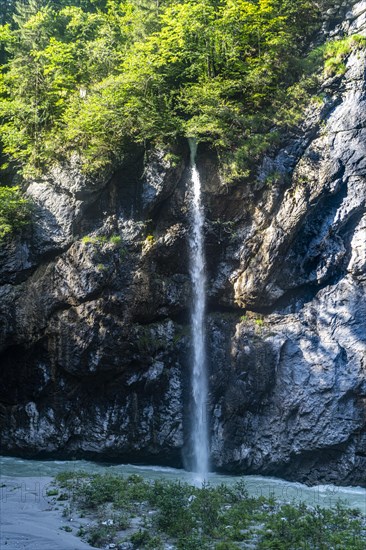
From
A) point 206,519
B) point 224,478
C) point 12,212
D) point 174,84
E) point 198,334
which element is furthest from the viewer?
point 174,84

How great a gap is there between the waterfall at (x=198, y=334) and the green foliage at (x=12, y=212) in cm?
464

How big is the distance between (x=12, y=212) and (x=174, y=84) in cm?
608

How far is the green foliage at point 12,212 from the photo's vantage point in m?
15.0

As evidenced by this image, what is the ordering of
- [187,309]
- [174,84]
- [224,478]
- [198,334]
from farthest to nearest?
[174,84] < [187,309] < [198,334] < [224,478]

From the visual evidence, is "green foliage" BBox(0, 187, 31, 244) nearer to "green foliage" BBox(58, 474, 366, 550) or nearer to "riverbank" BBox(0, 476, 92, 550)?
"riverbank" BBox(0, 476, 92, 550)

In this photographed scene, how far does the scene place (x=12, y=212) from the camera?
1527 centimetres

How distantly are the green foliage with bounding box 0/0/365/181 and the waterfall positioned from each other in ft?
3.87

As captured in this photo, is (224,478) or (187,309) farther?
(187,309)

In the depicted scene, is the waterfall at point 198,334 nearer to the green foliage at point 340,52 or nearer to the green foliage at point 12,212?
the green foliage at point 340,52

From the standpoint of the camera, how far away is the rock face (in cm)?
1394

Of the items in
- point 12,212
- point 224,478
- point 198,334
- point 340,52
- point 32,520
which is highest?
point 340,52

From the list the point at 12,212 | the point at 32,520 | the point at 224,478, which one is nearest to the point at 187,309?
the point at 224,478

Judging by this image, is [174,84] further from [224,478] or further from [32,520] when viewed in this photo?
[32,520]

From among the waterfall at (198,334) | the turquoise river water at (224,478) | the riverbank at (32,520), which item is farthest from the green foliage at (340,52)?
the riverbank at (32,520)
